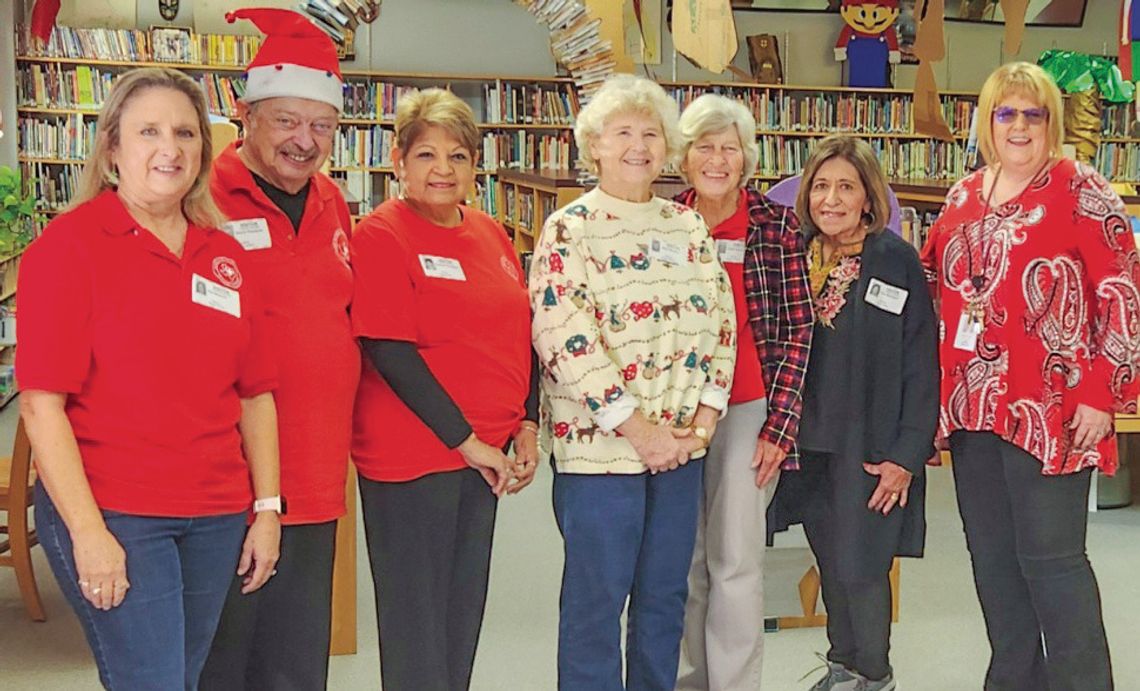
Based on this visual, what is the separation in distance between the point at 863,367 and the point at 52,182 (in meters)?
7.71

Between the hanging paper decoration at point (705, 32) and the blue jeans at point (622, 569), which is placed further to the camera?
the hanging paper decoration at point (705, 32)

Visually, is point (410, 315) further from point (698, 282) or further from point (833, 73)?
point (833, 73)

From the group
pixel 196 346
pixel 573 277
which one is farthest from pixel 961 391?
pixel 196 346

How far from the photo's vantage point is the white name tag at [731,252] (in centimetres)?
276

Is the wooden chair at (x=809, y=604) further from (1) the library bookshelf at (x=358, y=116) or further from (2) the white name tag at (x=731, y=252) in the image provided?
(1) the library bookshelf at (x=358, y=116)

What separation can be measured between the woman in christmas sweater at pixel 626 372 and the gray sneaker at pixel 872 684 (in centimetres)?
64

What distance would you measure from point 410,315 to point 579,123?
60 cm

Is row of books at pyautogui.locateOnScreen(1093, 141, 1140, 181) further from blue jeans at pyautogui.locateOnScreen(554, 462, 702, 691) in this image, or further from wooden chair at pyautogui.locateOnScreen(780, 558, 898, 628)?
blue jeans at pyautogui.locateOnScreen(554, 462, 702, 691)

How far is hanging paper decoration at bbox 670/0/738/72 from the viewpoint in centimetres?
339

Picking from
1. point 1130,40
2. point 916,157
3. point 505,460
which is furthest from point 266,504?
point 916,157

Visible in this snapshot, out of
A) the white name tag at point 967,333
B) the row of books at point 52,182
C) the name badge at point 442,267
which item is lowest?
the white name tag at point 967,333

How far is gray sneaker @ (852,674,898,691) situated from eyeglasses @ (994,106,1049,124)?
4.40 feet

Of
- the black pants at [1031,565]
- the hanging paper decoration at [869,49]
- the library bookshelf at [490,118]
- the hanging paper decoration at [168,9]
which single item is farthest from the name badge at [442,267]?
the hanging paper decoration at [869,49]

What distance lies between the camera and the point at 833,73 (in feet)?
34.4
